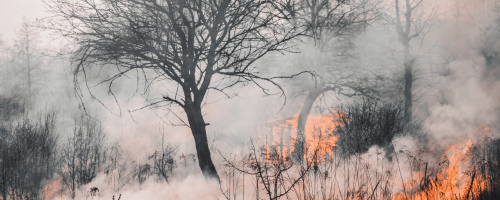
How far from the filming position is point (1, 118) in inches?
492

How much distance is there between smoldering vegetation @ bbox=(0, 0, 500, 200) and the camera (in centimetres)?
365

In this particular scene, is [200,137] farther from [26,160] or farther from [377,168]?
[26,160]

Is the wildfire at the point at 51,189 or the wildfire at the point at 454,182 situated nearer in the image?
the wildfire at the point at 454,182

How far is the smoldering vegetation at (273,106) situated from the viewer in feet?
12.0

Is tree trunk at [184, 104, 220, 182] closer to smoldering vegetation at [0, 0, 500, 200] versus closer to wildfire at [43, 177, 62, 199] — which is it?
smoldering vegetation at [0, 0, 500, 200]

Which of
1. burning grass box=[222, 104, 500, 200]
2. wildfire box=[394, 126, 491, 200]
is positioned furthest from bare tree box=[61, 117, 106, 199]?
wildfire box=[394, 126, 491, 200]

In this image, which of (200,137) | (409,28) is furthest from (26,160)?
(409,28)

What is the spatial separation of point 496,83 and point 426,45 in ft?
12.6

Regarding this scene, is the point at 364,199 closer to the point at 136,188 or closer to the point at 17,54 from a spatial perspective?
the point at 136,188

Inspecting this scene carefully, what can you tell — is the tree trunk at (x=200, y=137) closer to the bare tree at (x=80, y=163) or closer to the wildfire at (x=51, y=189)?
the bare tree at (x=80, y=163)

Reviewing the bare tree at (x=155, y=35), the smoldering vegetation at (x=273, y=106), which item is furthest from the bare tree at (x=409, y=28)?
the bare tree at (x=155, y=35)

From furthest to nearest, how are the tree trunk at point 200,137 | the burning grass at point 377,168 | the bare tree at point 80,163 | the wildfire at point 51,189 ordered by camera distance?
the bare tree at point 80,163 < the wildfire at point 51,189 < the tree trunk at point 200,137 < the burning grass at point 377,168

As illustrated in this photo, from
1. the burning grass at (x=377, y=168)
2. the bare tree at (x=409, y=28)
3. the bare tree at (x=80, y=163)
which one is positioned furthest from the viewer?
the bare tree at (x=409, y=28)

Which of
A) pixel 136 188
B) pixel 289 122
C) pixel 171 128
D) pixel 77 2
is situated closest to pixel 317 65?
pixel 289 122
